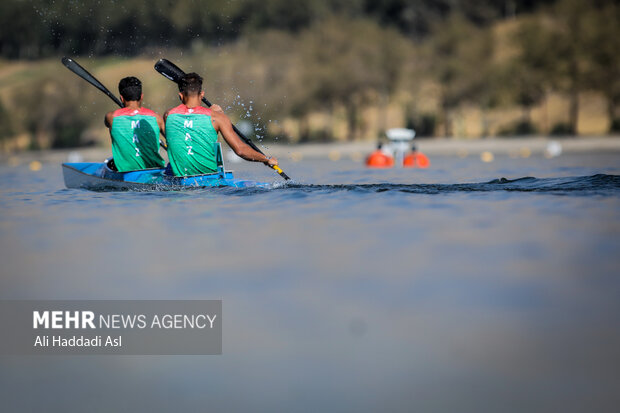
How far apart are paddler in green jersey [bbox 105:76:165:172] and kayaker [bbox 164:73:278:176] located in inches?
46.5

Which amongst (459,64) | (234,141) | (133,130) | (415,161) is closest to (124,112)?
(133,130)

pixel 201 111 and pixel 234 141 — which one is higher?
pixel 201 111

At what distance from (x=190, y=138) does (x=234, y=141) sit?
31.4 inches

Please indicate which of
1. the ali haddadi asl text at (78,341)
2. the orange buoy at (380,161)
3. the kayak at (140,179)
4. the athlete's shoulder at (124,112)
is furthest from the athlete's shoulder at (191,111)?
the orange buoy at (380,161)

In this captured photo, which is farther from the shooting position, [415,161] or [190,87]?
[415,161]

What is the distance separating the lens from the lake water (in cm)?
486

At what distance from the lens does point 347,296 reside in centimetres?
681

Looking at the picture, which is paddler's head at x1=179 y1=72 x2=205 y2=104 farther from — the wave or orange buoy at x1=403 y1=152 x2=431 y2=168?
orange buoy at x1=403 y1=152 x2=431 y2=168

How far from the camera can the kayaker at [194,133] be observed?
14867 millimetres

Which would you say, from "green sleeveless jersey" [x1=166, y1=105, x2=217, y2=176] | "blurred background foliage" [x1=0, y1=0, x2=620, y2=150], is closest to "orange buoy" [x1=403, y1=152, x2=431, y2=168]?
"green sleeveless jersey" [x1=166, y1=105, x2=217, y2=176]

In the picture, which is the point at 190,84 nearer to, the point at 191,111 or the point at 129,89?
the point at 191,111

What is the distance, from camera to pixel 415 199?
44.1ft

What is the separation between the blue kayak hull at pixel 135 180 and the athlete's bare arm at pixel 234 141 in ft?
1.40

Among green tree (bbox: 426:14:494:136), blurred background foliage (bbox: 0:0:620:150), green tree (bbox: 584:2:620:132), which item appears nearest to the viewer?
green tree (bbox: 584:2:620:132)
